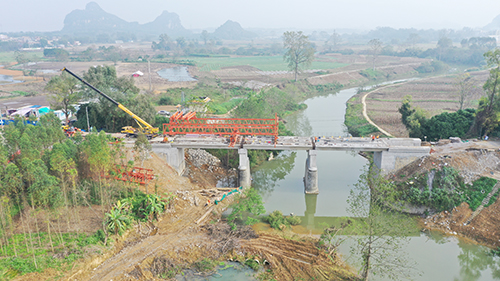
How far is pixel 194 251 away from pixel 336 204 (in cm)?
1538

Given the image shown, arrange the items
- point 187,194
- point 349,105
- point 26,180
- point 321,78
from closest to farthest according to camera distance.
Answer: point 26,180, point 187,194, point 349,105, point 321,78

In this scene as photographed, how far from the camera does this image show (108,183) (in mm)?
29953

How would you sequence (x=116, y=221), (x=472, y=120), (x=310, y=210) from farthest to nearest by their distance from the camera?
(x=472, y=120)
(x=310, y=210)
(x=116, y=221)

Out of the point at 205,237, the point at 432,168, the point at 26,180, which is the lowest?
the point at 205,237

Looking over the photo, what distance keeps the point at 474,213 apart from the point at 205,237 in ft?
70.3

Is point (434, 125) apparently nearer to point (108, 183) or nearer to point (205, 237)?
point (205, 237)

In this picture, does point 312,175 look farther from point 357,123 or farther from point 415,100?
point 415,100

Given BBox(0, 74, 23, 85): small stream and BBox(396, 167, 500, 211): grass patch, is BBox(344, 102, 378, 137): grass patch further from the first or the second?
BBox(0, 74, 23, 85): small stream

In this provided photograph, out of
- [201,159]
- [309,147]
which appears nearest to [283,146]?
[309,147]

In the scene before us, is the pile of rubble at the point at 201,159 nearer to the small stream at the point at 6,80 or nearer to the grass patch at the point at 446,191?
the grass patch at the point at 446,191

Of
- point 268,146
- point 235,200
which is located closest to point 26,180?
point 235,200

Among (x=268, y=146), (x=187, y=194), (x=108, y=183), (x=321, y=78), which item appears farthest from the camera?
(x=321, y=78)

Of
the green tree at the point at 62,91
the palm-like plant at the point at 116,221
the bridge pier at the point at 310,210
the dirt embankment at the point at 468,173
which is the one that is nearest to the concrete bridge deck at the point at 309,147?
the bridge pier at the point at 310,210

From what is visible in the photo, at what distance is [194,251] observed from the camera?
25609 mm
